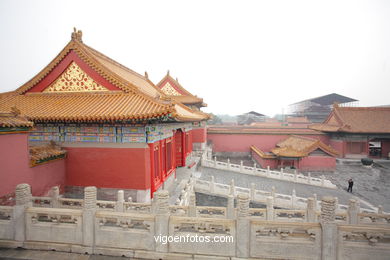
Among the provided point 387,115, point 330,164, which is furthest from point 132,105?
point 387,115

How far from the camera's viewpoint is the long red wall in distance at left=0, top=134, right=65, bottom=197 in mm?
6246

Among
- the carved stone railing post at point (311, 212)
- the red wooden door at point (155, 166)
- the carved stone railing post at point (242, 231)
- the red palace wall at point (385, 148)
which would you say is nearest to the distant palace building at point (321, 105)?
the red palace wall at point (385, 148)

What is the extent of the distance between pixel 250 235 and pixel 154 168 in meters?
5.33

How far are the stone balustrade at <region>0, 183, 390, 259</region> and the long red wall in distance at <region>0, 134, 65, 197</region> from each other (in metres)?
1.64

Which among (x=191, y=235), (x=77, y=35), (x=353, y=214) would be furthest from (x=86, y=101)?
(x=353, y=214)

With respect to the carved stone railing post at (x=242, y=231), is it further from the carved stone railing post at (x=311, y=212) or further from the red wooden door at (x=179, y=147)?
the red wooden door at (x=179, y=147)

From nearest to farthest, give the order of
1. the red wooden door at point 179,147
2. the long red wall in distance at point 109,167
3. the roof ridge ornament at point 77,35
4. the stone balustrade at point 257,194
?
the long red wall in distance at point 109,167
the roof ridge ornament at point 77,35
the stone balustrade at point 257,194
the red wooden door at point 179,147

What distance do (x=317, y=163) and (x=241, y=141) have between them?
960cm

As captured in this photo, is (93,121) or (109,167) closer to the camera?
(93,121)

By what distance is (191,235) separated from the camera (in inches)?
191

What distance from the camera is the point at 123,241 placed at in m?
4.97

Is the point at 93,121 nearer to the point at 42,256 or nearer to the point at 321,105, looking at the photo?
the point at 42,256

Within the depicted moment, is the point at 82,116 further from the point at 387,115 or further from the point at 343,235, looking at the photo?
the point at 387,115

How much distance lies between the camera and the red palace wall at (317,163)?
766 inches
